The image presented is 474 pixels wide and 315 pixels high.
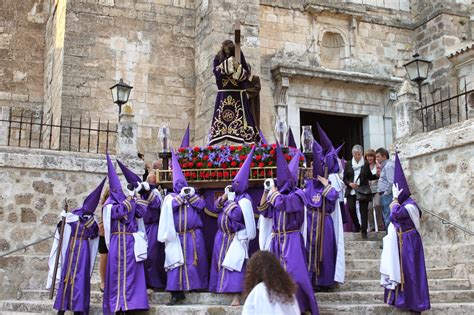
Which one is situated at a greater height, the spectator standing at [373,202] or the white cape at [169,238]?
the spectator standing at [373,202]

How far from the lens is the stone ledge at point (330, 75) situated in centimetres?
1443

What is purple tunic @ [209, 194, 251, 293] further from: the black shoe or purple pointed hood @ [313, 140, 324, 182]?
purple pointed hood @ [313, 140, 324, 182]

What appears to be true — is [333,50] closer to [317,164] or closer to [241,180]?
Result: [317,164]

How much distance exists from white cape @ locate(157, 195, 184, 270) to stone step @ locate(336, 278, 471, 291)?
208cm

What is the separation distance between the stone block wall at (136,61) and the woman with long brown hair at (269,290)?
9597 mm

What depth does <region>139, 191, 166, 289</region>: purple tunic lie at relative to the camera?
25.6 ft

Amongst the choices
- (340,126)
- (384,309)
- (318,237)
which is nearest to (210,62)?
(340,126)

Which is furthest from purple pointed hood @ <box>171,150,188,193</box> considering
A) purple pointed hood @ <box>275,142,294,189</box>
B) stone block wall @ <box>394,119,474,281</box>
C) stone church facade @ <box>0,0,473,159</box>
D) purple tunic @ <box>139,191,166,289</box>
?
stone church facade @ <box>0,0,473,159</box>

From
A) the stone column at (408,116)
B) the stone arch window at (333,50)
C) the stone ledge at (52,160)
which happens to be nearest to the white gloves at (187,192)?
the stone ledge at (52,160)

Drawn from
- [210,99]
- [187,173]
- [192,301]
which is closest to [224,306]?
[192,301]

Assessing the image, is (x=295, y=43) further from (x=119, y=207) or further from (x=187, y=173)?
(x=119, y=207)

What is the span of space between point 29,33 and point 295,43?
20.8 feet

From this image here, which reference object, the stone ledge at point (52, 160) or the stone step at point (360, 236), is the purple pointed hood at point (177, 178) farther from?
the stone step at point (360, 236)

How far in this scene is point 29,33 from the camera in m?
15.6
